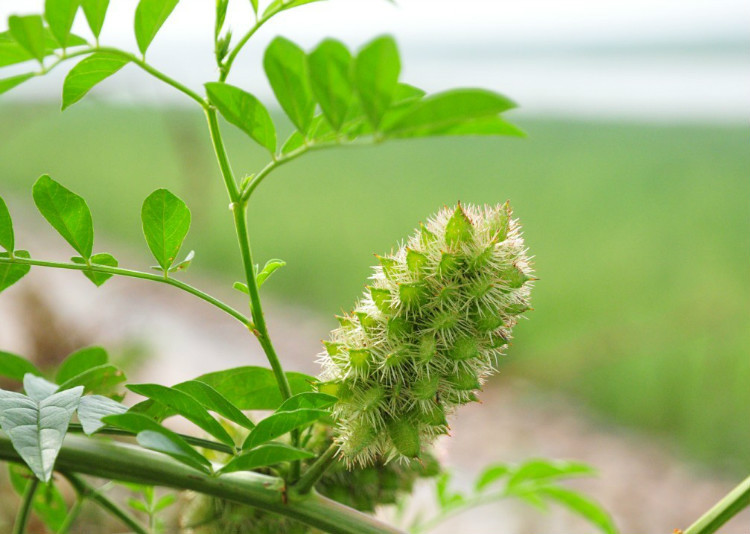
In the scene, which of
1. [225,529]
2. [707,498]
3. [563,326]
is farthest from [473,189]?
[225,529]

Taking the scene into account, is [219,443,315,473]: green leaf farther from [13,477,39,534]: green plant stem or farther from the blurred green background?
the blurred green background

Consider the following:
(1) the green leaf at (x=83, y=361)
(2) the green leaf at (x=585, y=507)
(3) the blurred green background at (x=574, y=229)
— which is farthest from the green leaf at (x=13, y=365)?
Result: (3) the blurred green background at (x=574, y=229)

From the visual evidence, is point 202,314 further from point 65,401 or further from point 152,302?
point 65,401

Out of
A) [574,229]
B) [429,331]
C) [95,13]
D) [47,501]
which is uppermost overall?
[574,229]

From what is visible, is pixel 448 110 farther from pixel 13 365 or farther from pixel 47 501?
pixel 47 501

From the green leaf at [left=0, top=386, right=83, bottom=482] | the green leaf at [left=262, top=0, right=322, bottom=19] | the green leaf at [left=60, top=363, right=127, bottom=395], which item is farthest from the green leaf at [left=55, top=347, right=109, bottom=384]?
the green leaf at [left=262, top=0, right=322, bottom=19]

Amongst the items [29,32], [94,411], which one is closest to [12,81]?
[29,32]
